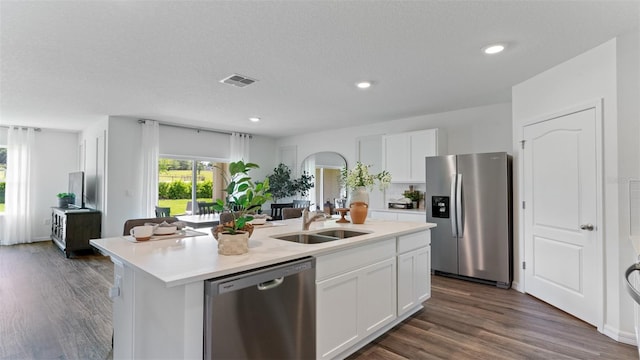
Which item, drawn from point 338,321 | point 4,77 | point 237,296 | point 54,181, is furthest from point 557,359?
point 54,181

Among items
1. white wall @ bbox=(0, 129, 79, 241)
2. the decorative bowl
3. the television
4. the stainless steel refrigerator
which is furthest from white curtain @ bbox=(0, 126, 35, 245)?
the stainless steel refrigerator

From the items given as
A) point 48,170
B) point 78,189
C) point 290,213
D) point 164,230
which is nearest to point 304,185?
point 290,213

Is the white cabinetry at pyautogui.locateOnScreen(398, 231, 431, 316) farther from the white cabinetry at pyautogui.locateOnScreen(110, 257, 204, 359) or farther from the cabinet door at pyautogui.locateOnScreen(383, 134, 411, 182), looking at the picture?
the cabinet door at pyautogui.locateOnScreen(383, 134, 411, 182)

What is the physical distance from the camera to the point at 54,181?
7.05m

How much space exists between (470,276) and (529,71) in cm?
257

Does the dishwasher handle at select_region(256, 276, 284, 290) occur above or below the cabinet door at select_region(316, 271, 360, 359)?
above

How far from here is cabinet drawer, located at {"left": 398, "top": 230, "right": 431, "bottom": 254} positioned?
9.12 feet

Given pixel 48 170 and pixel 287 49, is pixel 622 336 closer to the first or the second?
pixel 287 49

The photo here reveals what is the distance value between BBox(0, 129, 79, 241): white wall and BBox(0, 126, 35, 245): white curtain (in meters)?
0.13

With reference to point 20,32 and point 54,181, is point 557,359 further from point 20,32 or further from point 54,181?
point 54,181

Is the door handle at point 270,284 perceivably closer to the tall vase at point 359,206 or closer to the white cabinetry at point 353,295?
the white cabinetry at point 353,295

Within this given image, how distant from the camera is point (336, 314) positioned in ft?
6.95

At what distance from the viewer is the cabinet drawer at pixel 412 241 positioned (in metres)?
2.78

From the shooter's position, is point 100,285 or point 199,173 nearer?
point 100,285
